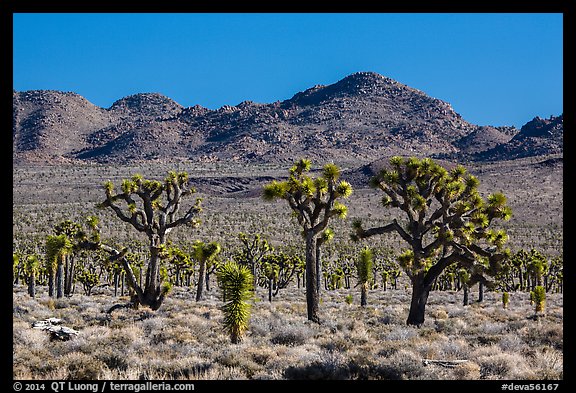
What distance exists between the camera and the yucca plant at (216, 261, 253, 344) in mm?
12680

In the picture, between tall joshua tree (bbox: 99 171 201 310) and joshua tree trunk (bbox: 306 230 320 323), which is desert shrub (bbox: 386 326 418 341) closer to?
joshua tree trunk (bbox: 306 230 320 323)

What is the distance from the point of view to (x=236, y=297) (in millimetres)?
13023

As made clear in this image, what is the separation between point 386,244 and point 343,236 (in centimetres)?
708

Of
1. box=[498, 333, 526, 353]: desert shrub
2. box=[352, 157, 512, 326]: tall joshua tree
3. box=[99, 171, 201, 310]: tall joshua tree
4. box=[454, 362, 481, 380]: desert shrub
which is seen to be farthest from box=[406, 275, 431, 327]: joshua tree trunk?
box=[99, 171, 201, 310]: tall joshua tree

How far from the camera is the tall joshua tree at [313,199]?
16.6m

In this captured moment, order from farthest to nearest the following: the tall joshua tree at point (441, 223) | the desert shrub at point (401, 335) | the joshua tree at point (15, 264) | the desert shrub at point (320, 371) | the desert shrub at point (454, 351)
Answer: the joshua tree at point (15, 264) < the tall joshua tree at point (441, 223) < the desert shrub at point (401, 335) < the desert shrub at point (454, 351) < the desert shrub at point (320, 371)

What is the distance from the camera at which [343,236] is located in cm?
7912

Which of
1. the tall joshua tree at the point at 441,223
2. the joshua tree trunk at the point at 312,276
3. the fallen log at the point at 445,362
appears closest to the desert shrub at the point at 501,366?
the fallen log at the point at 445,362

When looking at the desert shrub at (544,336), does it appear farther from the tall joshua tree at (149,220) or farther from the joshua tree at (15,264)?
the joshua tree at (15,264)

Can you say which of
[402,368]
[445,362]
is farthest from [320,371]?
[445,362]

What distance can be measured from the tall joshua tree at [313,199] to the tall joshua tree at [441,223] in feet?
5.59

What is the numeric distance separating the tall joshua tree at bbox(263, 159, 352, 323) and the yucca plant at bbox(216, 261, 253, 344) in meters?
3.66

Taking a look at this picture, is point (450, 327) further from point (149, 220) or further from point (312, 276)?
point (149, 220)
